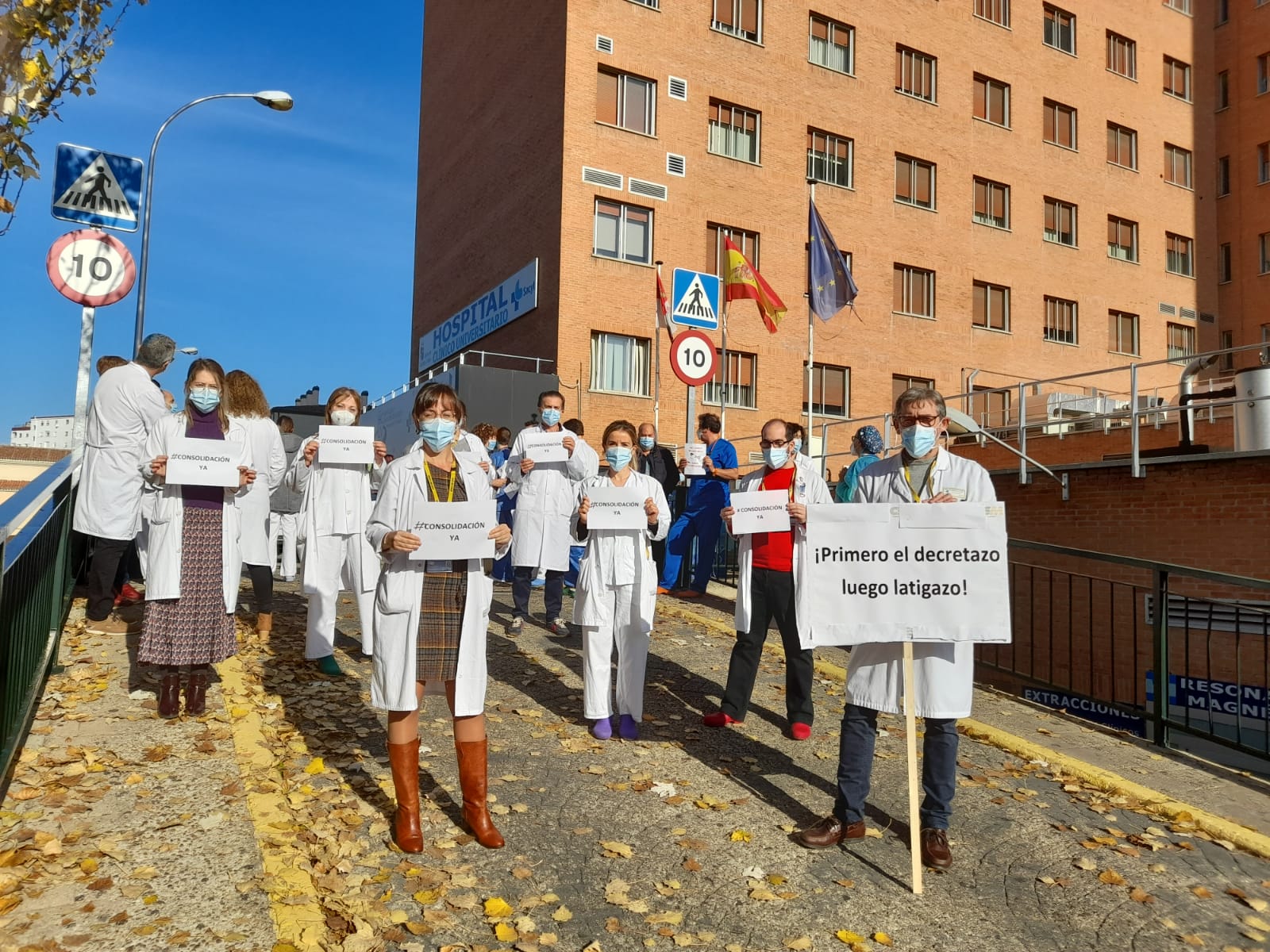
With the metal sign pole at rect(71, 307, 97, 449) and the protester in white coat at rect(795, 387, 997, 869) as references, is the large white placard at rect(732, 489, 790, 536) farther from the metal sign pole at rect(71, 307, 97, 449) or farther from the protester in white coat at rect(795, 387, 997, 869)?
the metal sign pole at rect(71, 307, 97, 449)

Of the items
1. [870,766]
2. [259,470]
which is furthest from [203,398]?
[870,766]

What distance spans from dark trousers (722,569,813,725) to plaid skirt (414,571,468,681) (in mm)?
2615

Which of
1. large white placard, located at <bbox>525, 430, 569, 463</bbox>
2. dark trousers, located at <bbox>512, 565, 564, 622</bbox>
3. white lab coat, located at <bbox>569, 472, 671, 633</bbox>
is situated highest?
large white placard, located at <bbox>525, 430, 569, 463</bbox>

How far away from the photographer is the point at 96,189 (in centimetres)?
748

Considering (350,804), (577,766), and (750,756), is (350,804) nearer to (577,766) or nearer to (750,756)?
(577,766)

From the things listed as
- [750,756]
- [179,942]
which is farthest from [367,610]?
[179,942]

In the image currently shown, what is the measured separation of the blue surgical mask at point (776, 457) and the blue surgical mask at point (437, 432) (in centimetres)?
276

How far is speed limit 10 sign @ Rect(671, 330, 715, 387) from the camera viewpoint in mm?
11734

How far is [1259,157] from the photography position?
35.0 metres

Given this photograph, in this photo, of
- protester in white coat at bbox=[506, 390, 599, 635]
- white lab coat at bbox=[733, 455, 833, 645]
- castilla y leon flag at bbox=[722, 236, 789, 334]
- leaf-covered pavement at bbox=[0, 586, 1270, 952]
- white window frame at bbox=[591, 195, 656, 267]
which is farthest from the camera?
white window frame at bbox=[591, 195, 656, 267]

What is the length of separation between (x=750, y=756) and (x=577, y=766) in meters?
1.21

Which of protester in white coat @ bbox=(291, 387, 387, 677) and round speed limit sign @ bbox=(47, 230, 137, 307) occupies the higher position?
round speed limit sign @ bbox=(47, 230, 137, 307)

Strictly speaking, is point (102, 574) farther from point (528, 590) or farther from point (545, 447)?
point (545, 447)

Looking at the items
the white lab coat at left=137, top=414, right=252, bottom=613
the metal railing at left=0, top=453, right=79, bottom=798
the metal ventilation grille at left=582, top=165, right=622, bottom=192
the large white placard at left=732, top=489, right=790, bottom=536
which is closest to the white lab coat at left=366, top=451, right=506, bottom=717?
the metal railing at left=0, top=453, right=79, bottom=798
